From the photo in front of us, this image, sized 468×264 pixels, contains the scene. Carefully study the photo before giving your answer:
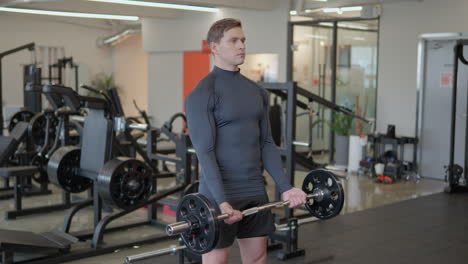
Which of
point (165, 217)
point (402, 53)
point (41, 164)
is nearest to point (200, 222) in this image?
point (165, 217)

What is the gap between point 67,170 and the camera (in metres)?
4.84

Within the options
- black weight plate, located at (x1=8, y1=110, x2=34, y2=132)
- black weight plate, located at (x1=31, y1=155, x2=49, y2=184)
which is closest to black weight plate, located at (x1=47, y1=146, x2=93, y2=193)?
black weight plate, located at (x1=31, y1=155, x2=49, y2=184)

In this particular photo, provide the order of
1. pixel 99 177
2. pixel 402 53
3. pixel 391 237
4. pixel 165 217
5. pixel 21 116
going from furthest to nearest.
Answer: pixel 402 53 → pixel 21 116 → pixel 165 217 → pixel 391 237 → pixel 99 177

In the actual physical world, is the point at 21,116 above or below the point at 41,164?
above

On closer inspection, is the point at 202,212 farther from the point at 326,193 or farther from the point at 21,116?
the point at 21,116

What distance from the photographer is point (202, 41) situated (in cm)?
1052

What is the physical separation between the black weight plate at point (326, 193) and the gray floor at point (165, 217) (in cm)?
173

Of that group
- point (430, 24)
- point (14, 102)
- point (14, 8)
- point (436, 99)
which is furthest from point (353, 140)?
point (14, 102)

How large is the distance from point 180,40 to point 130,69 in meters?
3.66

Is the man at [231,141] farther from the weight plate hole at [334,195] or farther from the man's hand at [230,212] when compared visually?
the weight plate hole at [334,195]

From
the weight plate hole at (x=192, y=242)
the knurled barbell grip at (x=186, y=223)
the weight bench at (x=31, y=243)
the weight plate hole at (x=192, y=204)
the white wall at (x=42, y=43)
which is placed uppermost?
the white wall at (x=42, y=43)

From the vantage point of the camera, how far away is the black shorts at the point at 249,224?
230 centimetres

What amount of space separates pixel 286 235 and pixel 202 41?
22.3 ft

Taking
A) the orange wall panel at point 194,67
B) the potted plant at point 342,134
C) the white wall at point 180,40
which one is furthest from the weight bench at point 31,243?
the orange wall panel at point 194,67
